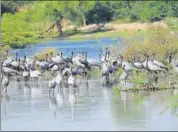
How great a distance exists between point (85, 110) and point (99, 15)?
59634 millimetres

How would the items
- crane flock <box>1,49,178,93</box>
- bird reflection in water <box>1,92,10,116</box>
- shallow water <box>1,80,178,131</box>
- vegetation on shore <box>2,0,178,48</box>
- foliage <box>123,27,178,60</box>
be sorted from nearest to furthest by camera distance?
shallow water <box>1,80,178,131</box>
bird reflection in water <box>1,92,10,116</box>
crane flock <box>1,49,178,93</box>
foliage <box>123,27,178,60</box>
vegetation on shore <box>2,0,178,48</box>

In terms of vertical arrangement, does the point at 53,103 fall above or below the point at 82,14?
below

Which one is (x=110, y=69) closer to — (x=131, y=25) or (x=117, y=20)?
(x=131, y=25)

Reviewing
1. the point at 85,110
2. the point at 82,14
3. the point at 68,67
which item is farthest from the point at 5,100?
the point at 82,14

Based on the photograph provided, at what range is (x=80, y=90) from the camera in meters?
23.4

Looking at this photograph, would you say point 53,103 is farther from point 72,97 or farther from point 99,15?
point 99,15

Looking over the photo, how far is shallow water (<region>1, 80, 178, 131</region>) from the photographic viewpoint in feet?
54.4

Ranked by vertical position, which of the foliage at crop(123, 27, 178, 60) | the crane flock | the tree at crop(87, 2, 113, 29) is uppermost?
the tree at crop(87, 2, 113, 29)

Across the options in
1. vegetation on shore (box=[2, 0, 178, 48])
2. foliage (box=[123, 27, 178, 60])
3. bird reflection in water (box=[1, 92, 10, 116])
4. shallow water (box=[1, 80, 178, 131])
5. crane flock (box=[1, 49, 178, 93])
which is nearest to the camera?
shallow water (box=[1, 80, 178, 131])

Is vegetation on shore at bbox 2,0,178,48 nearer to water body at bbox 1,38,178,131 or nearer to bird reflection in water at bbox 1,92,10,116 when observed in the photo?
bird reflection in water at bbox 1,92,10,116

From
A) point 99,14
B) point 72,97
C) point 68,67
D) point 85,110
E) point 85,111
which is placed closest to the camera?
point 85,111

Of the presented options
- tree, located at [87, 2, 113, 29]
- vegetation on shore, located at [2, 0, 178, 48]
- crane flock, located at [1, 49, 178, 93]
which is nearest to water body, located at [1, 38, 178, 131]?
crane flock, located at [1, 49, 178, 93]

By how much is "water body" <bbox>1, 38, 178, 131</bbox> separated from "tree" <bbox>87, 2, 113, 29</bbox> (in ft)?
176

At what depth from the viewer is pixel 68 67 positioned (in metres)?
27.9
